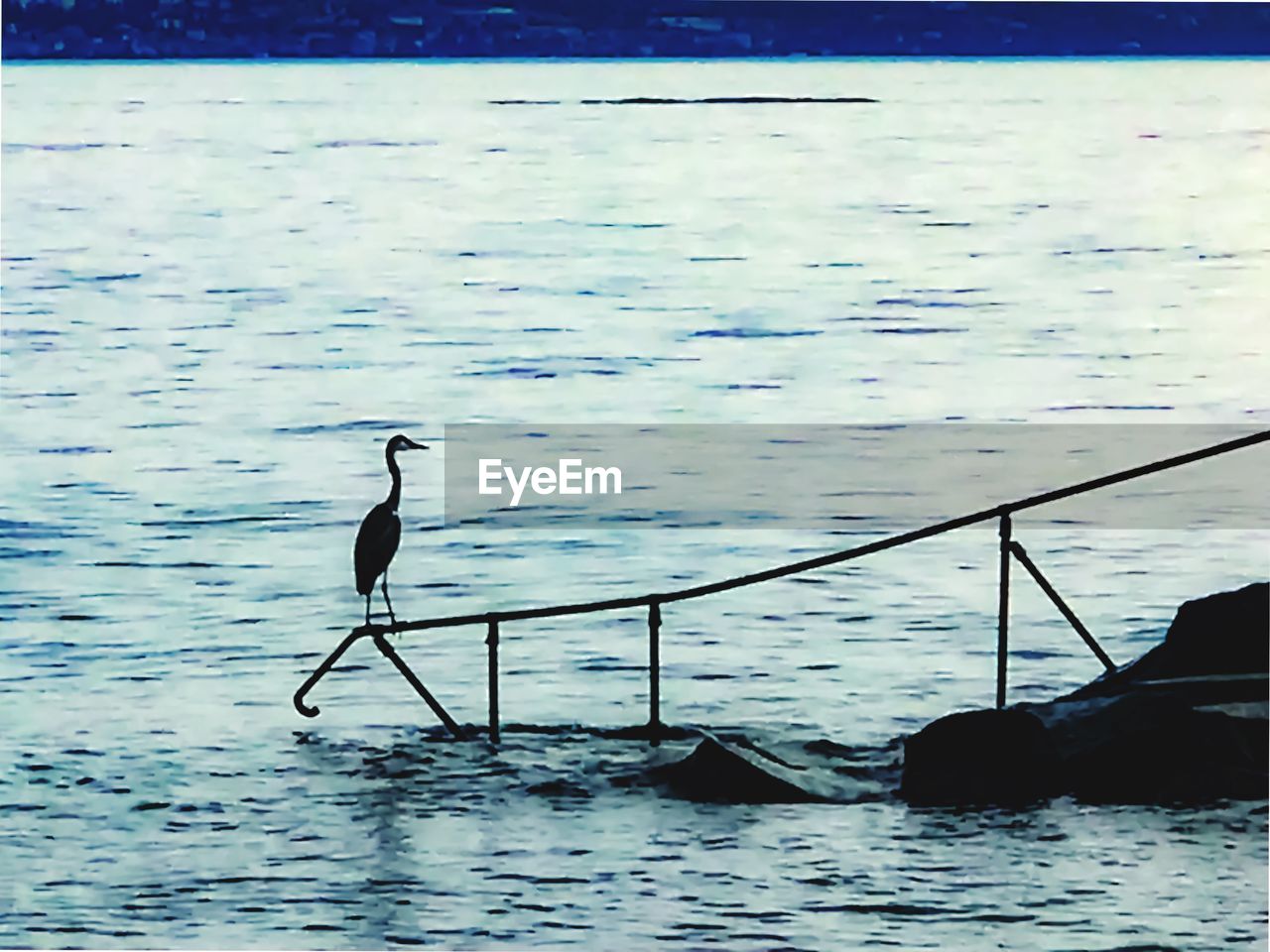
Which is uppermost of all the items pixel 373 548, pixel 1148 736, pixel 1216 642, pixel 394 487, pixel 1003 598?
pixel 394 487

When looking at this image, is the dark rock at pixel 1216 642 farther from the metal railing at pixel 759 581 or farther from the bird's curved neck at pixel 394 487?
the bird's curved neck at pixel 394 487

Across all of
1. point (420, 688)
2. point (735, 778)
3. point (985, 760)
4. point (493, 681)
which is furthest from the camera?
point (420, 688)

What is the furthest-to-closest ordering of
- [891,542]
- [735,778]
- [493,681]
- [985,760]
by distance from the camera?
1. [493,681]
2. [735,778]
3. [985,760]
4. [891,542]

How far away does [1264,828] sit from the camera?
7.05 meters

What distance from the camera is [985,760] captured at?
7.45 metres

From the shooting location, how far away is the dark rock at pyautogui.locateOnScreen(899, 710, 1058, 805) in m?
7.39

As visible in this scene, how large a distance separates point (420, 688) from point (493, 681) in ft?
1.16

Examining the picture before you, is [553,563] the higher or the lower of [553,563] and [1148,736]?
the higher

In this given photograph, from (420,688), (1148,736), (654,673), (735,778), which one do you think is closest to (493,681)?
(420,688)

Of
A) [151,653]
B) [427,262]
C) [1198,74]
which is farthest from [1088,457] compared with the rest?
[1198,74]

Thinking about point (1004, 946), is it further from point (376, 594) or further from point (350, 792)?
point (376, 594)

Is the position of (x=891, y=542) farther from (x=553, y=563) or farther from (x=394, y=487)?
(x=553, y=563)

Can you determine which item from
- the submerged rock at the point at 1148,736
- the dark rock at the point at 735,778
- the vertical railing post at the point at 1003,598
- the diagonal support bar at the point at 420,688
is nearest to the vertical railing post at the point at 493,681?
the diagonal support bar at the point at 420,688

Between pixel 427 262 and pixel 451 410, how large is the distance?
11.1 m
